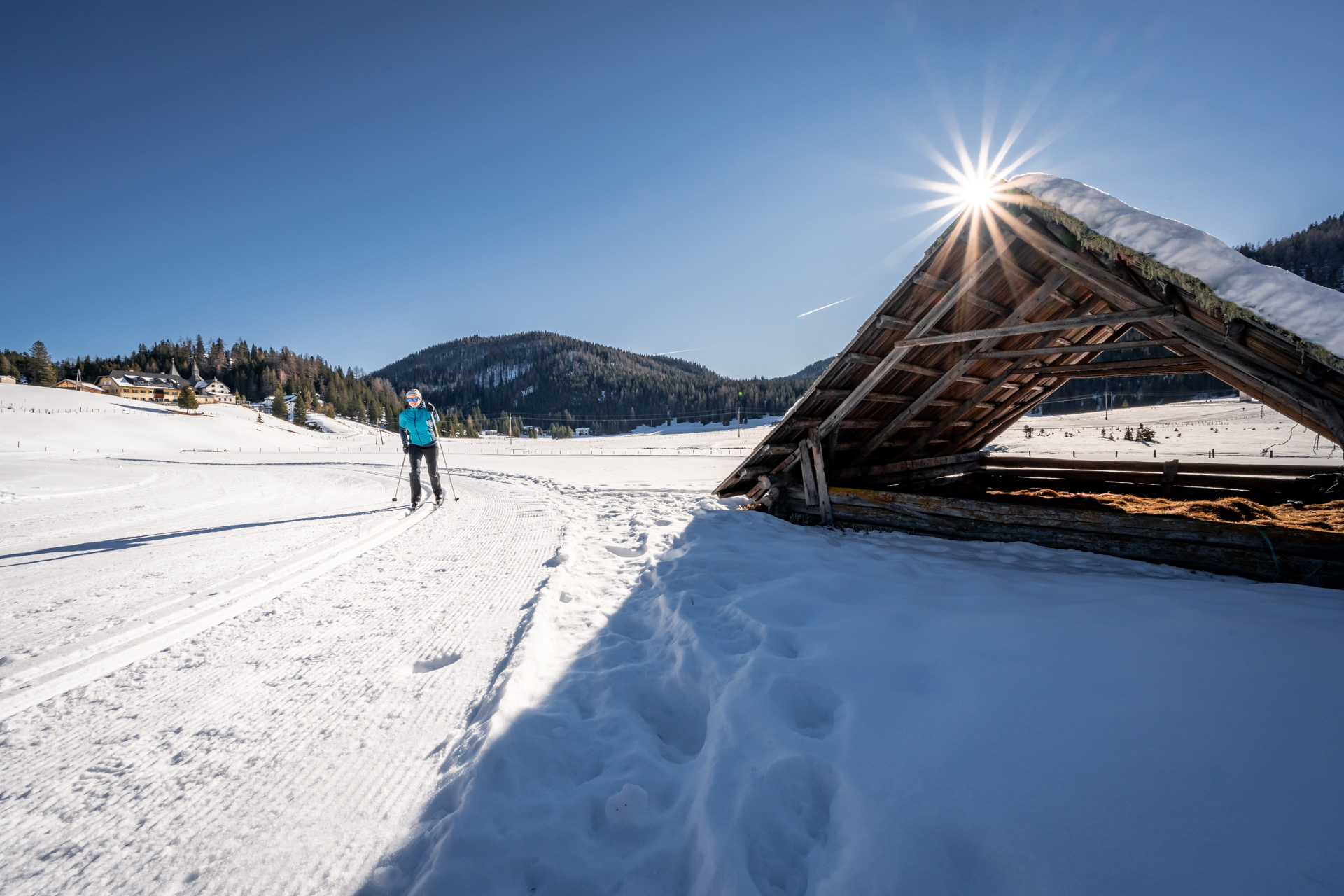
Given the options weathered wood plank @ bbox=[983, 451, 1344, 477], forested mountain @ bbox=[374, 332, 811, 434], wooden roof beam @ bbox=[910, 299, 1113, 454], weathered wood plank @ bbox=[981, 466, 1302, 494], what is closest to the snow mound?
wooden roof beam @ bbox=[910, 299, 1113, 454]

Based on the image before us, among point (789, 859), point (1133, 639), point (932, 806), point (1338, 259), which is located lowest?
point (789, 859)

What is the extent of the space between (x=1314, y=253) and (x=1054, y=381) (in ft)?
430

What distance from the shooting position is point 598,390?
15738cm

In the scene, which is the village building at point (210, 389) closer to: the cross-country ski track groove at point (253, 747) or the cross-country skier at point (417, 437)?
the cross-country skier at point (417, 437)

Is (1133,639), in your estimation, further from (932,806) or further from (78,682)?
(78,682)

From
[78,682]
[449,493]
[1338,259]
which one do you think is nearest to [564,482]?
[449,493]

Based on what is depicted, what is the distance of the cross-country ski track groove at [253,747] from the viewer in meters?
1.68

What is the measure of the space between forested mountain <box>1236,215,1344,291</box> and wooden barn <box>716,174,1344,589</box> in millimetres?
108216

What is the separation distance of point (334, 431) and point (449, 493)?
2998 inches

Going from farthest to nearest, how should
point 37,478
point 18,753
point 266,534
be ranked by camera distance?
1. point 37,478
2. point 266,534
3. point 18,753

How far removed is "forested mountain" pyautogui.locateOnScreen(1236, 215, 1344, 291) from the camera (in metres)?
74.7

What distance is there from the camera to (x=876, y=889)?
151 cm

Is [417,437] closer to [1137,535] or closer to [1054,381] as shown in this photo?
[1137,535]

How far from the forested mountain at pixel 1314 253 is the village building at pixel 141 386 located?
191 meters
